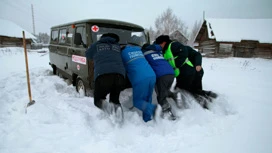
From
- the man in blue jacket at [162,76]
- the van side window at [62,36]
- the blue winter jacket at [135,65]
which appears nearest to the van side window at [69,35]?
the van side window at [62,36]

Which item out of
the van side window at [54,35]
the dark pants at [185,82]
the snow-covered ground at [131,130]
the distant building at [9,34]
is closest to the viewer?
the snow-covered ground at [131,130]

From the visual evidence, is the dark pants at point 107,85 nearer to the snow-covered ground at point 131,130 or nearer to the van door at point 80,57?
the snow-covered ground at point 131,130

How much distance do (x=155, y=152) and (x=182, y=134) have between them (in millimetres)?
630

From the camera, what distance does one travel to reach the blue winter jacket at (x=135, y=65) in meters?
2.99

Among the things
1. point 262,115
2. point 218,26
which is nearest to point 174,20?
point 218,26

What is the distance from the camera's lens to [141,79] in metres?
2.95

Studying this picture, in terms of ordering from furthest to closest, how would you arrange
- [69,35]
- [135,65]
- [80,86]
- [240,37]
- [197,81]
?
[240,37], [69,35], [80,86], [197,81], [135,65]

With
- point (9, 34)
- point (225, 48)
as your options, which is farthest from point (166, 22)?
point (9, 34)

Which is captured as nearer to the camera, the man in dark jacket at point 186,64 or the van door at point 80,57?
the man in dark jacket at point 186,64

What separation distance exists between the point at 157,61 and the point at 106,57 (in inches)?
40.8

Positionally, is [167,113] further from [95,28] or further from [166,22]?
[166,22]

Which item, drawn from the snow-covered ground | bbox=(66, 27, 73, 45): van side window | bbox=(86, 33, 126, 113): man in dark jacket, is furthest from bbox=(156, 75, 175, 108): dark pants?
bbox=(66, 27, 73, 45): van side window

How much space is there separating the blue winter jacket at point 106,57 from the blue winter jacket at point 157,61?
2.19ft

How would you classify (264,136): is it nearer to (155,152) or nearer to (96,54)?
(155,152)
